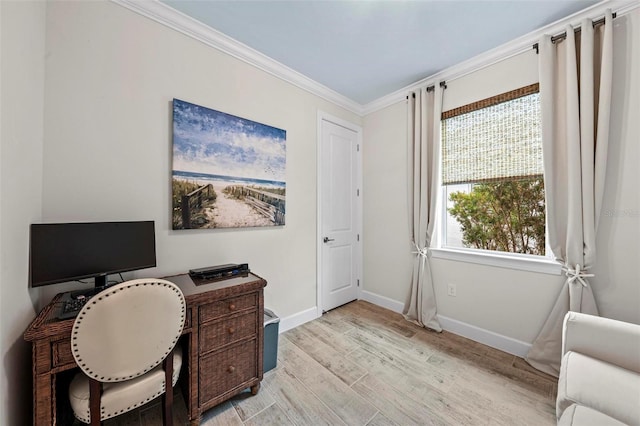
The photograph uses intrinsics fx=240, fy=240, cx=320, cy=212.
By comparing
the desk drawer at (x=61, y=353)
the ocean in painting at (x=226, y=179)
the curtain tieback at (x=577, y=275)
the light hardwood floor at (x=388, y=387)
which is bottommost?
the light hardwood floor at (x=388, y=387)

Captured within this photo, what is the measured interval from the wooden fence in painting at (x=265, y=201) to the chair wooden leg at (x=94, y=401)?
141cm

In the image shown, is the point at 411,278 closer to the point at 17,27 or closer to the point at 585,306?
the point at 585,306

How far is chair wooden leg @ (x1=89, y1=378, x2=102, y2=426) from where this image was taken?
1054 millimetres

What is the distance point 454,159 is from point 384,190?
2.87ft

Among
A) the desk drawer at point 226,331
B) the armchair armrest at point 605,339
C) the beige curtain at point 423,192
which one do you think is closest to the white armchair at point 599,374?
the armchair armrest at point 605,339

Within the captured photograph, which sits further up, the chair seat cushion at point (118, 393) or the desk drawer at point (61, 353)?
the desk drawer at point (61, 353)

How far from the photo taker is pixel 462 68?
7.89 ft

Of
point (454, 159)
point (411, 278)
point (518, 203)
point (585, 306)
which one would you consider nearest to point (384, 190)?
point (454, 159)

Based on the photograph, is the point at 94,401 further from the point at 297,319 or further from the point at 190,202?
the point at 297,319

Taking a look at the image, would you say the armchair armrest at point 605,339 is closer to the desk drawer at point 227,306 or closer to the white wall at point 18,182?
the desk drawer at point 227,306

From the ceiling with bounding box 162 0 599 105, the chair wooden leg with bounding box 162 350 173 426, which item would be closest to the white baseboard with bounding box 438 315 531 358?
the chair wooden leg with bounding box 162 350 173 426

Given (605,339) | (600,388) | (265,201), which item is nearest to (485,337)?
(605,339)

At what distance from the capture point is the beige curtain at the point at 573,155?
66.7 inches

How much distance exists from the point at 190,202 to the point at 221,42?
138 cm
